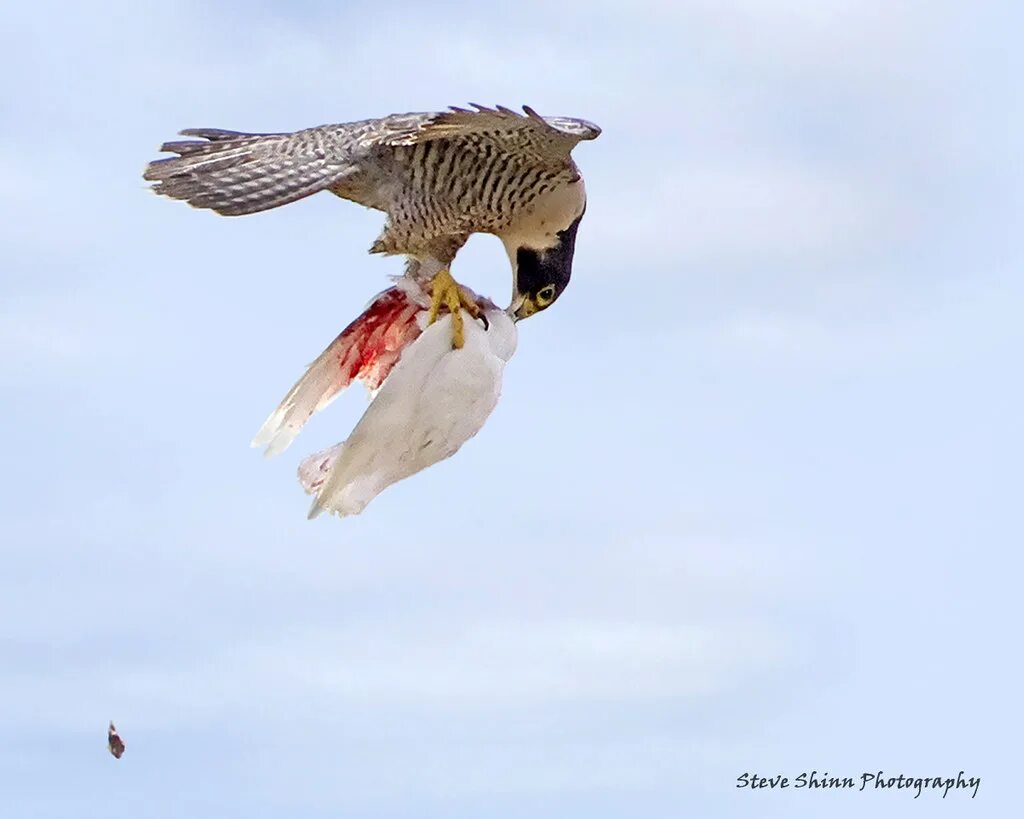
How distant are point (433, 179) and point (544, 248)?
30.0 inches

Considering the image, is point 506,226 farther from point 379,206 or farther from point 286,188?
point 286,188

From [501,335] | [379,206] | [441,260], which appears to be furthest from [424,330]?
[379,206]

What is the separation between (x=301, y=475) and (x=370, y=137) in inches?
76.9

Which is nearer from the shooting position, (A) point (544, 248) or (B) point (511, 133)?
(B) point (511, 133)

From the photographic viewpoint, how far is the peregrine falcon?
698 centimetres

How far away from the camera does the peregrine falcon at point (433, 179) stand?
275 inches

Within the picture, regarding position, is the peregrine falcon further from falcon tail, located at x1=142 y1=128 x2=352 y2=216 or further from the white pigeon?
the white pigeon

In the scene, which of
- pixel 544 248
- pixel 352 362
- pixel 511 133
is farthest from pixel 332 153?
pixel 544 248

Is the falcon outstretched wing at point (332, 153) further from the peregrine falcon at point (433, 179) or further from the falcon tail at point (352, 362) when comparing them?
the falcon tail at point (352, 362)

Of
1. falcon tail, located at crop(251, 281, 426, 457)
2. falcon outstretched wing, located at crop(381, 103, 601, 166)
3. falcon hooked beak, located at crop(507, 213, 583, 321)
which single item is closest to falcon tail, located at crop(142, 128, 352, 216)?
falcon outstretched wing, located at crop(381, 103, 601, 166)

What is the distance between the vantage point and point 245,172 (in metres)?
7.06

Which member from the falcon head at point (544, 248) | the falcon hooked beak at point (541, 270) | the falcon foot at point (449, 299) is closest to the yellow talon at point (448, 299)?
the falcon foot at point (449, 299)

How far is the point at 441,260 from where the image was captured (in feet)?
24.8

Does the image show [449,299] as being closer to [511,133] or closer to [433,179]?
[511,133]
